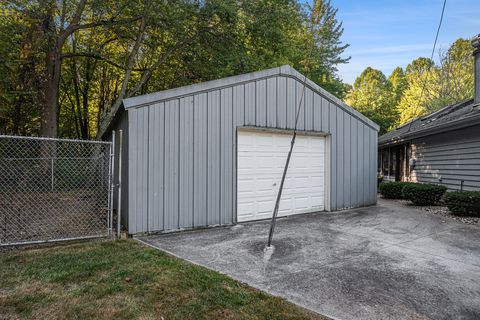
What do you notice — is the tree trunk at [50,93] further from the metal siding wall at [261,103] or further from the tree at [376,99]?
the tree at [376,99]

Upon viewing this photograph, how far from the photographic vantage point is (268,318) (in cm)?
→ 232

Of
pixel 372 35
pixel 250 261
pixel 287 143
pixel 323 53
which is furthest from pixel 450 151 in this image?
pixel 323 53

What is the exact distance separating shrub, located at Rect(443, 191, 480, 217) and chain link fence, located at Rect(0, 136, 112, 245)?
7619 millimetres

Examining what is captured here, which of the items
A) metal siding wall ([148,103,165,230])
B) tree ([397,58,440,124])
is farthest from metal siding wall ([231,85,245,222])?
tree ([397,58,440,124])

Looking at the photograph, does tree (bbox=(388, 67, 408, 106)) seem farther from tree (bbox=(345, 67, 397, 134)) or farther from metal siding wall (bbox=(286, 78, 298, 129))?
metal siding wall (bbox=(286, 78, 298, 129))

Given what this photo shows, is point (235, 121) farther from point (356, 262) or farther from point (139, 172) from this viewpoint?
point (356, 262)

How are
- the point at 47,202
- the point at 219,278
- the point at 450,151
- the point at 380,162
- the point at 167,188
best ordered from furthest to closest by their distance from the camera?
the point at 380,162, the point at 450,151, the point at 47,202, the point at 167,188, the point at 219,278

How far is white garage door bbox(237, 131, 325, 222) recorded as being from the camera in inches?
A: 240

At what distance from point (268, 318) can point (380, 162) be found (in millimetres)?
15926

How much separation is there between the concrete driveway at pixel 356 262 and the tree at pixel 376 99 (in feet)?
79.2

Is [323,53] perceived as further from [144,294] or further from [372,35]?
[144,294]

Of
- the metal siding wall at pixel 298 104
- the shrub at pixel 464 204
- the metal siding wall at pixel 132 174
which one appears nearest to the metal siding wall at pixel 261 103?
the metal siding wall at pixel 298 104

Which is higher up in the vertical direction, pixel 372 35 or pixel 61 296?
pixel 372 35

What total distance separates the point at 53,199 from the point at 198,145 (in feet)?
16.8
